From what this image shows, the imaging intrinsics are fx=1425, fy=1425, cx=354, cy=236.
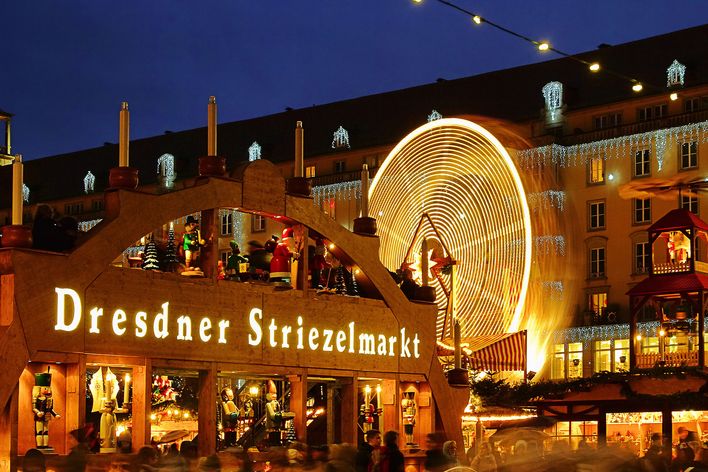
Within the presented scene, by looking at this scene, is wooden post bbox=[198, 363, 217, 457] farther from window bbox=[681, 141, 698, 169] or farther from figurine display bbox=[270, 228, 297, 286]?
window bbox=[681, 141, 698, 169]

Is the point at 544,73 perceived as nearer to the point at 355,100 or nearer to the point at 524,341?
the point at 355,100

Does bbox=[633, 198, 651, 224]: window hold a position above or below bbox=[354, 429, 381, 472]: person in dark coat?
above

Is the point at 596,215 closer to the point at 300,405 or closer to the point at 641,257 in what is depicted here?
the point at 641,257

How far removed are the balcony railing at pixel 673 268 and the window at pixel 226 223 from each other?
51.6 meters

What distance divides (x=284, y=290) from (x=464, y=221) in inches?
673

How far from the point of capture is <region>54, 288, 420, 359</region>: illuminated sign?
18.2 meters

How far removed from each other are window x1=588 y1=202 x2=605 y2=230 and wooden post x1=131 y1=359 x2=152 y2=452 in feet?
187

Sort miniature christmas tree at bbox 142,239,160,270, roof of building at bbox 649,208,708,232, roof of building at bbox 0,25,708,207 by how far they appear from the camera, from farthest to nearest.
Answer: roof of building at bbox 0,25,708,207, roof of building at bbox 649,208,708,232, miniature christmas tree at bbox 142,239,160,270

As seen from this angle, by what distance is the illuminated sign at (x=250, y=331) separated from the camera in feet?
59.7

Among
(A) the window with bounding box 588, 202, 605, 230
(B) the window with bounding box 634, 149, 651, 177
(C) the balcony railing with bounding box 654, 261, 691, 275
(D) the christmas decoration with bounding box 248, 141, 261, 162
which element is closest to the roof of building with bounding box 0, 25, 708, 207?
(D) the christmas decoration with bounding box 248, 141, 261, 162

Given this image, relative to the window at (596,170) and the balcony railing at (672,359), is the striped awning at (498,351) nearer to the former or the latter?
the balcony railing at (672,359)

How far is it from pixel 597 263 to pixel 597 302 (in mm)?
2078

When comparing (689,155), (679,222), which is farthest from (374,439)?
(689,155)

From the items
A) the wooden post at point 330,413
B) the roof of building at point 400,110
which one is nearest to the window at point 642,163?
Answer: the roof of building at point 400,110
